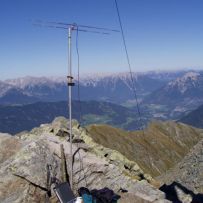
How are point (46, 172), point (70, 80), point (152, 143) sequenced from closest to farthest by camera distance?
1. point (70, 80)
2. point (46, 172)
3. point (152, 143)

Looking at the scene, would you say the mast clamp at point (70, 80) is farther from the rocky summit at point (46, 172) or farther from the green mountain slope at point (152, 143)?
the green mountain slope at point (152, 143)

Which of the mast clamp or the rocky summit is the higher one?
the mast clamp

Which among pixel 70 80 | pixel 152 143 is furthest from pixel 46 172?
pixel 152 143

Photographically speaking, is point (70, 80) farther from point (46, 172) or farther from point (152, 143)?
point (152, 143)

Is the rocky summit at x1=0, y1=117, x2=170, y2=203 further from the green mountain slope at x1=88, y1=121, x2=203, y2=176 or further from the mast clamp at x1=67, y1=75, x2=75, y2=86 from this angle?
the green mountain slope at x1=88, y1=121, x2=203, y2=176

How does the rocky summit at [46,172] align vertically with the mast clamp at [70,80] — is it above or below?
below

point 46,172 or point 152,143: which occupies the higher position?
point 152,143

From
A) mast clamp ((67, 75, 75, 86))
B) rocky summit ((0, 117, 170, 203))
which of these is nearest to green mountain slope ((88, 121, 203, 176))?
rocky summit ((0, 117, 170, 203))

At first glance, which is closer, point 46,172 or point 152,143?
point 46,172

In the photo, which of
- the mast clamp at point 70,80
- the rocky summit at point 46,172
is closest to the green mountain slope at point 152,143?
the rocky summit at point 46,172

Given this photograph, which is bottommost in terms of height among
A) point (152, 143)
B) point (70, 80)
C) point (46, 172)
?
point (46, 172)

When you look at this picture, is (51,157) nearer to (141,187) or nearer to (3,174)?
(3,174)

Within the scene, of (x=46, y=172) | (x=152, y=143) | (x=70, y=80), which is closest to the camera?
(x=70, y=80)

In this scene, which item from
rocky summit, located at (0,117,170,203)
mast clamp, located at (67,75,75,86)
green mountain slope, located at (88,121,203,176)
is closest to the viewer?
mast clamp, located at (67,75,75,86)
